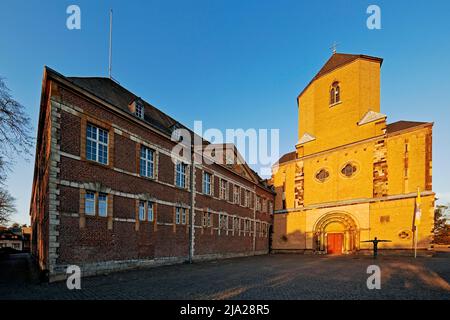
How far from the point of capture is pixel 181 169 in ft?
63.4

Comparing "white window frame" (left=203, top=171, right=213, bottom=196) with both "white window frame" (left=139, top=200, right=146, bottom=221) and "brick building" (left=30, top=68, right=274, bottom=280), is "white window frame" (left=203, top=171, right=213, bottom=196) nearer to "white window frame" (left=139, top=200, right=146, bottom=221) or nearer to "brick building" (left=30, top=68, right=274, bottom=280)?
"brick building" (left=30, top=68, right=274, bottom=280)

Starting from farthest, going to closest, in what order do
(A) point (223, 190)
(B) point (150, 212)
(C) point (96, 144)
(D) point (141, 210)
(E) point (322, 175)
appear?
(E) point (322, 175) < (A) point (223, 190) < (B) point (150, 212) < (D) point (141, 210) < (C) point (96, 144)

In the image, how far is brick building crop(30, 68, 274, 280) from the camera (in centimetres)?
1134

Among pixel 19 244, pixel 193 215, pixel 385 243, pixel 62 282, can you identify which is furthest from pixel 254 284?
pixel 19 244

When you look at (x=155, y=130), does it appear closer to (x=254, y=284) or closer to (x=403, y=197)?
(x=254, y=284)

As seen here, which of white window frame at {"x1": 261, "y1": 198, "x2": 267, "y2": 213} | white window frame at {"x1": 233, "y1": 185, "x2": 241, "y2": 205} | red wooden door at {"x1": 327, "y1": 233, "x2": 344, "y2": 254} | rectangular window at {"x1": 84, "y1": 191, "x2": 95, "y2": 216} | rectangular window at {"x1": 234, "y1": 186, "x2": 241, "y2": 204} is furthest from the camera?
white window frame at {"x1": 261, "y1": 198, "x2": 267, "y2": 213}

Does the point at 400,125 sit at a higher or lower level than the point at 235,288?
higher

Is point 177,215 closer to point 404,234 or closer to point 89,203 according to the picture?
point 89,203

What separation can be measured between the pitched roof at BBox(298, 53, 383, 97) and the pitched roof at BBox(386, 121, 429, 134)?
7497 millimetres

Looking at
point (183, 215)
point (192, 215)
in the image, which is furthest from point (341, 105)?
point (183, 215)

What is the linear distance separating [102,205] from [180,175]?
22.4 ft

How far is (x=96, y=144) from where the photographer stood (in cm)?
1315

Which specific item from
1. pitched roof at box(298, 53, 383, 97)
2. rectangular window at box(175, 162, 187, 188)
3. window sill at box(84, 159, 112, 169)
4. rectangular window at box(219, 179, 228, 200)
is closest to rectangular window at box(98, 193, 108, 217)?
window sill at box(84, 159, 112, 169)
